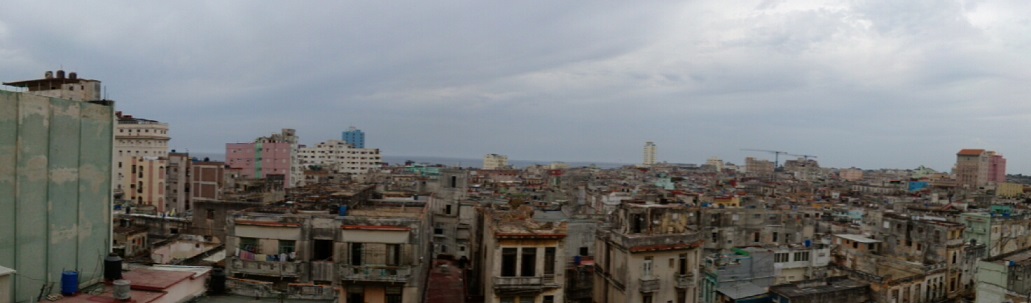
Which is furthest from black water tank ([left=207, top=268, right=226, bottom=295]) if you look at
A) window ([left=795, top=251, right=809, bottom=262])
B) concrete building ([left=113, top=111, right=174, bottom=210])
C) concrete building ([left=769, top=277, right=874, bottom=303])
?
concrete building ([left=113, top=111, right=174, bottom=210])

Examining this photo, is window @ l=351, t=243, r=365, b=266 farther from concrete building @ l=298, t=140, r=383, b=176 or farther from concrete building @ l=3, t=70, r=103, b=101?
concrete building @ l=298, t=140, r=383, b=176

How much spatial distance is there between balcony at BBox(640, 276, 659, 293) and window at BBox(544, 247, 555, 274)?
19.7ft

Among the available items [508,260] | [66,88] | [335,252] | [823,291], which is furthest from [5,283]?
[823,291]

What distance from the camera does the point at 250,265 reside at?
25.2 metres

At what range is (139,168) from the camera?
80312mm

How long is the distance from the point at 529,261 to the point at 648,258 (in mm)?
7549

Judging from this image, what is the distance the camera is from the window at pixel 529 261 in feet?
92.4

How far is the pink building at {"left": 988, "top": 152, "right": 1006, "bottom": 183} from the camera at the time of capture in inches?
7549

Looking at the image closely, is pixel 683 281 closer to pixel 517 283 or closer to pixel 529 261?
A: pixel 529 261

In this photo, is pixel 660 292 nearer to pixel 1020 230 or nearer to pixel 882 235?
pixel 882 235

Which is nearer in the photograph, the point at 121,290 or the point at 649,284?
the point at 121,290

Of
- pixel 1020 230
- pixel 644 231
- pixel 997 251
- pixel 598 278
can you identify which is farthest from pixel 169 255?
pixel 1020 230

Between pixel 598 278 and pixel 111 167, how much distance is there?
27053mm

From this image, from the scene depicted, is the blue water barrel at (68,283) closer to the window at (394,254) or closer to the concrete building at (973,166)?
the window at (394,254)
